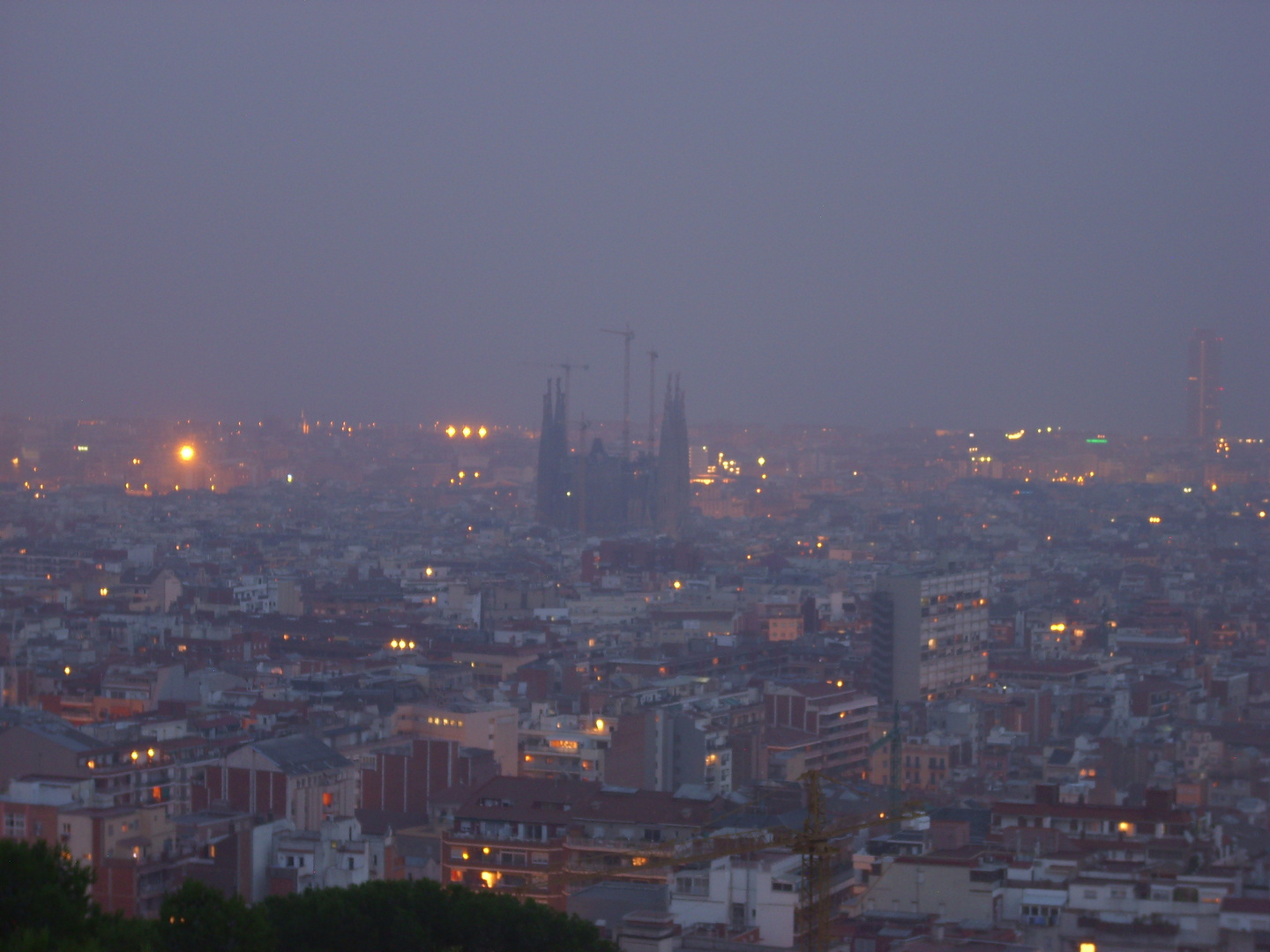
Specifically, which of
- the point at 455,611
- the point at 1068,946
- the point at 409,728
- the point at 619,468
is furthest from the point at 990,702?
the point at 619,468

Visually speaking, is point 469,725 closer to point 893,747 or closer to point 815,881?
point 893,747

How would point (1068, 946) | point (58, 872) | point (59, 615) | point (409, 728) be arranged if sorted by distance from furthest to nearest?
point (59, 615) → point (409, 728) → point (1068, 946) → point (58, 872)

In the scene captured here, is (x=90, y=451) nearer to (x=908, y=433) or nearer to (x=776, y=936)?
(x=908, y=433)

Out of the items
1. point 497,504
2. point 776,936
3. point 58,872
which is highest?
point 497,504

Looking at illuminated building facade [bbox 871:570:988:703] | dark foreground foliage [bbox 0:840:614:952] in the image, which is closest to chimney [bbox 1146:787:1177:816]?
dark foreground foliage [bbox 0:840:614:952]

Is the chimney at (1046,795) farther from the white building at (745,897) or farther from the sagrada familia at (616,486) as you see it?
the sagrada familia at (616,486)

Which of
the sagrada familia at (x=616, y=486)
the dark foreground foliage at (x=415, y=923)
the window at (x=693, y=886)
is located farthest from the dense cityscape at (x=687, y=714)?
the sagrada familia at (x=616, y=486)
